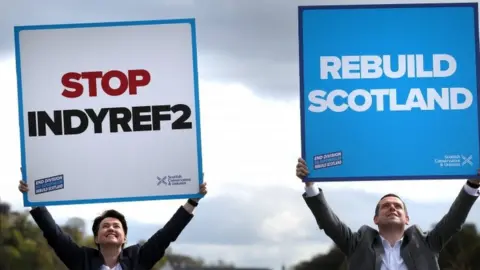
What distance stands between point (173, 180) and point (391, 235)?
8.23ft

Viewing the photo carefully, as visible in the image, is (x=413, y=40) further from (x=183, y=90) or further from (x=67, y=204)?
(x=67, y=204)

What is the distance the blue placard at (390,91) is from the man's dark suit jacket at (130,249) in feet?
5.30

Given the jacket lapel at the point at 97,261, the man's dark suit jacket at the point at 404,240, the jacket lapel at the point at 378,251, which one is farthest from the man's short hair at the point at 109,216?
the jacket lapel at the point at 378,251

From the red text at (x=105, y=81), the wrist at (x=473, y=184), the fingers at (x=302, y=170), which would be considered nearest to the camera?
the wrist at (x=473, y=184)

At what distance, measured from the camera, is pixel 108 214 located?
1373 cm

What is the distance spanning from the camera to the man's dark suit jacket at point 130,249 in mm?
13789

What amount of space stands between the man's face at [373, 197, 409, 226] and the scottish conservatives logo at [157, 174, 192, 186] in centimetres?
223

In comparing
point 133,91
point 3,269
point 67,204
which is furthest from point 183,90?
point 3,269

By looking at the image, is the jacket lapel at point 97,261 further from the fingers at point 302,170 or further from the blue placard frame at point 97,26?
the fingers at point 302,170

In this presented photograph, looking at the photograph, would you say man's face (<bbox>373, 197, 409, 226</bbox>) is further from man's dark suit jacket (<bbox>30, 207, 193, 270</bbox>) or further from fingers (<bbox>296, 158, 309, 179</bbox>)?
man's dark suit jacket (<bbox>30, 207, 193, 270</bbox>)

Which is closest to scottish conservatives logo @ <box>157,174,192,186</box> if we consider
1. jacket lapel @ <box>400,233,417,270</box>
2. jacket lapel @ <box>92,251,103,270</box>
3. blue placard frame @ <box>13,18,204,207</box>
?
blue placard frame @ <box>13,18,204,207</box>

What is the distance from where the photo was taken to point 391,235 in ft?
44.9

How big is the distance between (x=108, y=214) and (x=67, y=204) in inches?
45.3

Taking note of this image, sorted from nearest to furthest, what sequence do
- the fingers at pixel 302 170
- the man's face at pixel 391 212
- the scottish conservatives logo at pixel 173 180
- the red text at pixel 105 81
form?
the man's face at pixel 391 212 → the fingers at pixel 302 170 → the scottish conservatives logo at pixel 173 180 → the red text at pixel 105 81
